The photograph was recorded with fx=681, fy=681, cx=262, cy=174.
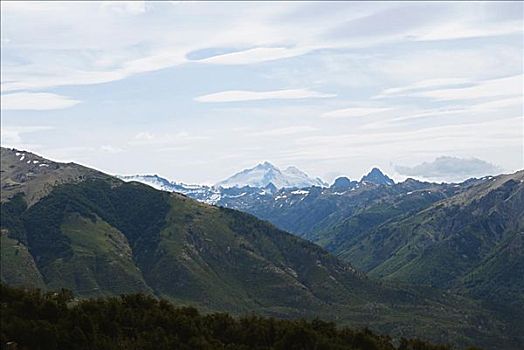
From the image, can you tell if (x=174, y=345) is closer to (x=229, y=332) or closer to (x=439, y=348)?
(x=229, y=332)

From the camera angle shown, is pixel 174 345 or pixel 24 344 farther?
pixel 174 345

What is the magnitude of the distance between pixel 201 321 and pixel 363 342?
27.2 m

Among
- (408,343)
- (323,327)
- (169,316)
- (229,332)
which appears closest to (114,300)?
(169,316)

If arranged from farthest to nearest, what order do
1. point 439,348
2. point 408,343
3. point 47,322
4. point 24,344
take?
1. point 408,343
2. point 439,348
3. point 47,322
4. point 24,344

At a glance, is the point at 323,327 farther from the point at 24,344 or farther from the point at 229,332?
the point at 24,344

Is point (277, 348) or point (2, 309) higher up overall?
point (2, 309)

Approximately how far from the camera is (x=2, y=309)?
9650 centimetres

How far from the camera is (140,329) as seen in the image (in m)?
105

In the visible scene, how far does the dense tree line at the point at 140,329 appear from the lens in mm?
89938

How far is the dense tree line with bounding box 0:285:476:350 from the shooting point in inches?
3541

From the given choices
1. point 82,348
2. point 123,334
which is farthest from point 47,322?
point 123,334

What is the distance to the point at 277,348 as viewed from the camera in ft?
333

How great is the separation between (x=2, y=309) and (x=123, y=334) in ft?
57.6

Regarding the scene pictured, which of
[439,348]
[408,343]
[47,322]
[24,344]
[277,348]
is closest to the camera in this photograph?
[24,344]
